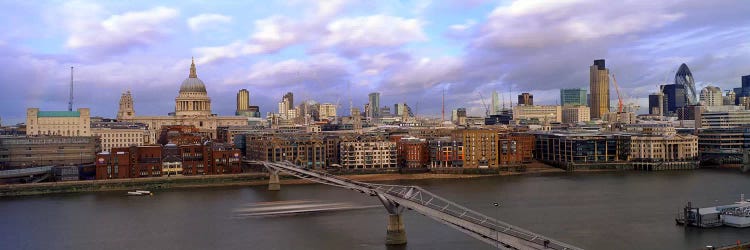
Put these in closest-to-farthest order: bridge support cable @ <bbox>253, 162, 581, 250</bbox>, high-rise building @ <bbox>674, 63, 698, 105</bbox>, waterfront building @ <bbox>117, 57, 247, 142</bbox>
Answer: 1. bridge support cable @ <bbox>253, 162, 581, 250</bbox>
2. waterfront building @ <bbox>117, 57, 247, 142</bbox>
3. high-rise building @ <bbox>674, 63, 698, 105</bbox>

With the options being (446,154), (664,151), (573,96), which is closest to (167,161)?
(446,154)

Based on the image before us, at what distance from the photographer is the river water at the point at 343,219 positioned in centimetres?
1814

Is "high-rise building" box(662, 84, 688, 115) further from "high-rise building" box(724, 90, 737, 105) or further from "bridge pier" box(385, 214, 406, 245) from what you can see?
"bridge pier" box(385, 214, 406, 245)

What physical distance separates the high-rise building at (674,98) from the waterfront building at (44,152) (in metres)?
99.8

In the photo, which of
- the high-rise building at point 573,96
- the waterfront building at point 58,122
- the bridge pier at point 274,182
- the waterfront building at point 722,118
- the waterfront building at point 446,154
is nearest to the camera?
the bridge pier at point 274,182

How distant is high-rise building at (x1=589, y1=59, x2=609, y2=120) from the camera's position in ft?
402

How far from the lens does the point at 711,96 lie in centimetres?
11812

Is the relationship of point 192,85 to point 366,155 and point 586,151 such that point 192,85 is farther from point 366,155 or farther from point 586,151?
point 586,151

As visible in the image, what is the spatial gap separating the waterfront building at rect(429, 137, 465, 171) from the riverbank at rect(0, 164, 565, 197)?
1.39 meters

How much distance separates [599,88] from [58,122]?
95.6m

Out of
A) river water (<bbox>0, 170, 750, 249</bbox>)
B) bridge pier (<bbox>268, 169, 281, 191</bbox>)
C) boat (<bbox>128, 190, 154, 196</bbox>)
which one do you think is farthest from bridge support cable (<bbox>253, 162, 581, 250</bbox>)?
boat (<bbox>128, 190, 154, 196</bbox>)

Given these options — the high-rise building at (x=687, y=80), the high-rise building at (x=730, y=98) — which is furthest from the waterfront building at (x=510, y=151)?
the high-rise building at (x=687, y=80)

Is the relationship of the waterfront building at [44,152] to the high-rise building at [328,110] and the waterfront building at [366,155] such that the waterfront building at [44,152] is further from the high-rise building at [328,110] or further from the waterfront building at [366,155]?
the high-rise building at [328,110]

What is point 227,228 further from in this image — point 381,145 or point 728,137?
point 728,137
